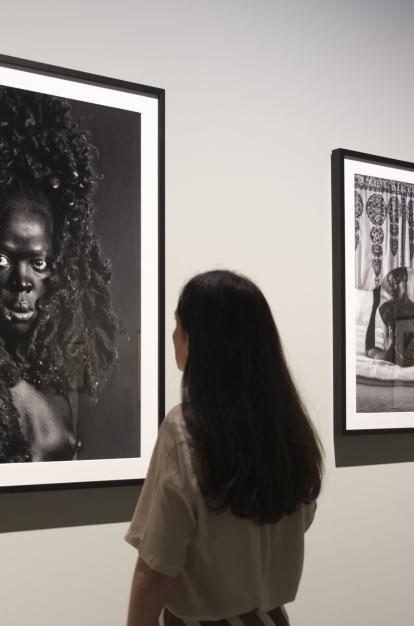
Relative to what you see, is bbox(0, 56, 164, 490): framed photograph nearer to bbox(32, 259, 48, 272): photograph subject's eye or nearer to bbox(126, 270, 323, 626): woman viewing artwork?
bbox(32, 259, 48, 272): photograph subject's eye

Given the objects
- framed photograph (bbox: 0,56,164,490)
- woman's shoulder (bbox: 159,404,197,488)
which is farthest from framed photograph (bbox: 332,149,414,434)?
woman's shoulder (bbox: 159,404,197,488)

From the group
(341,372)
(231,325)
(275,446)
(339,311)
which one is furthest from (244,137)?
Result: (275,446)

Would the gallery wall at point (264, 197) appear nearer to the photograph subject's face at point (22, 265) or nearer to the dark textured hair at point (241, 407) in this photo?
the photograph subject's face at point (22, 265)

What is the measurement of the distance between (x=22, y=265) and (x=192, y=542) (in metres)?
0.72

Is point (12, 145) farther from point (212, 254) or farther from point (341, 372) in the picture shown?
point (341, 372)

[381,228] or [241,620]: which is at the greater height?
[381,228]

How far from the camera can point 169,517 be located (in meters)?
1.27

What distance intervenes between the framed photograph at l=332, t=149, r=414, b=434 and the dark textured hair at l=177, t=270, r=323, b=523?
34.2 inches

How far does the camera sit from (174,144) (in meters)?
1.97

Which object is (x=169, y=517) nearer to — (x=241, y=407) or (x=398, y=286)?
(x=241, y=407)

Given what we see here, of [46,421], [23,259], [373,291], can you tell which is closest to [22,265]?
[23,259]

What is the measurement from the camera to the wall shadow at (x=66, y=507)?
1.70 metres

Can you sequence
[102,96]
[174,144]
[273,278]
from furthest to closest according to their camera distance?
[273,278]
[174,144]
[102,96]

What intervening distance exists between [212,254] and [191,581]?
91 cm
